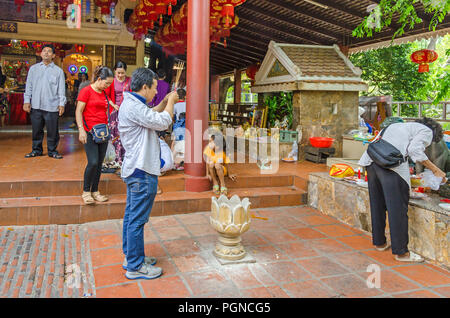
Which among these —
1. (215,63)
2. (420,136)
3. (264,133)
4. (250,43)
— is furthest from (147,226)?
(215,63)

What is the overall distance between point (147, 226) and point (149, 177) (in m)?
1.57

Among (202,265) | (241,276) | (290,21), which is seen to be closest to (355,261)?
(241,276)

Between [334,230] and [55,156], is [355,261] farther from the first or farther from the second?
[55,156]

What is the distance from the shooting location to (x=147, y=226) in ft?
14.8

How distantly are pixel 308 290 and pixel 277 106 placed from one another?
6.51 metres

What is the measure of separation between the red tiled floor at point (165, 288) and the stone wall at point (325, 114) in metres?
5.15

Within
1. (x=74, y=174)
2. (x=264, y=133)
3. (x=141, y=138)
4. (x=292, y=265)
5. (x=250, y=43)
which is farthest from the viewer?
(x=250, y=43)

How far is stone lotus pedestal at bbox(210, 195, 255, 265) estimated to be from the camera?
3.45m

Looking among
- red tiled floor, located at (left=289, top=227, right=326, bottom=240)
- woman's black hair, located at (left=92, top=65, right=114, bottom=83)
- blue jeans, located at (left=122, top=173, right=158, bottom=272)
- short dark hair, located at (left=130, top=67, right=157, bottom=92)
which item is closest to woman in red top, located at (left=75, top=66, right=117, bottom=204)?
woman's black hair, located at (left=92, top=65, right=114, bottom=83)

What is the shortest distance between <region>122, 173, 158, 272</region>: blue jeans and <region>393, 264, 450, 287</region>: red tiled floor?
2.34 metres

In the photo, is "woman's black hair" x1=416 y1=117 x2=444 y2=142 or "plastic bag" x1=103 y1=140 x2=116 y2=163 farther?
"plastic bag" x1=103 y1=140 x2=116 y2=163

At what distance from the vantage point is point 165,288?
2.99 metres

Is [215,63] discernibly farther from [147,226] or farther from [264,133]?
[147,226]

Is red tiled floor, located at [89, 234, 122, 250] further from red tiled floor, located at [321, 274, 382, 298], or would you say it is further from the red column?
red tiled floor, located at [321, 274, 382, 298]
